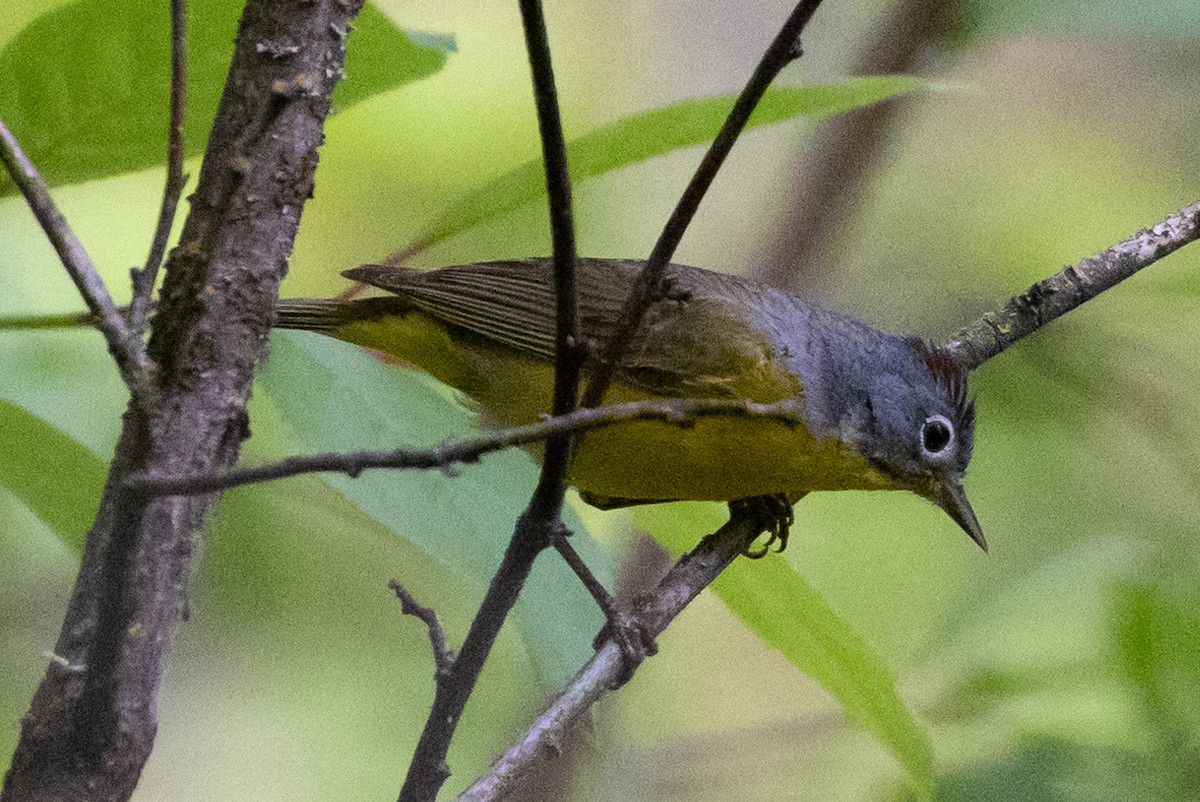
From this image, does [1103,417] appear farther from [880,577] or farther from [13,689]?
[13,689]

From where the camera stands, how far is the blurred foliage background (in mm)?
1094

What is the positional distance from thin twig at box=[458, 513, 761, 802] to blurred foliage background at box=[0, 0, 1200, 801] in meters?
0.26

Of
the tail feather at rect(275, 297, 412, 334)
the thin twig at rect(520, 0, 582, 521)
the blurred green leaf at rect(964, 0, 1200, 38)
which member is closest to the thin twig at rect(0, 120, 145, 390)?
the thin twig at rect(520, 0, 582, 521)

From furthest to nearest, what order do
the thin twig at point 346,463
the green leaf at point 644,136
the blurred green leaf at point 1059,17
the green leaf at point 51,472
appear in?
the blurred green leaf at point 1059,17 < the green leaf at point 644,136 < the green leaf at point 51,472 < the thin twig at point 346,463

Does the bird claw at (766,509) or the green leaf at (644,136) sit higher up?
the green leaf at (644,136)

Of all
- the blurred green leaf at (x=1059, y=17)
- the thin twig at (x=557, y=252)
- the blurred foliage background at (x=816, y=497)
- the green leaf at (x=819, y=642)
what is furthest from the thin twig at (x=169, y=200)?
the blurred green leaf at (x=1059, y=17)

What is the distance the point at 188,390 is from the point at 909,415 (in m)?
0.63

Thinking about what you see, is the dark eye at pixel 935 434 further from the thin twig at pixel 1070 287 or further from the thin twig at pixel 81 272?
the thin twig at pixel 81 272

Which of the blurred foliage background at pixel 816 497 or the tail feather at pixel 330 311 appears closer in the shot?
the tail feather at pixel 330 311

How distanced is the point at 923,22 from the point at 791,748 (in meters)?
0.86

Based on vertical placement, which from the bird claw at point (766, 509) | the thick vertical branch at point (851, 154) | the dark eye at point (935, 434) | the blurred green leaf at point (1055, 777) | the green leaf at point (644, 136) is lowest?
the blurred green leaf at point (1055, 777)

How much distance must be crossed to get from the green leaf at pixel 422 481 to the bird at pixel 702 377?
0.11 metres

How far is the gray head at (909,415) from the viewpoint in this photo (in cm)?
89

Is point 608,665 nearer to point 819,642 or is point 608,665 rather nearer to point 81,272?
point 819,642
